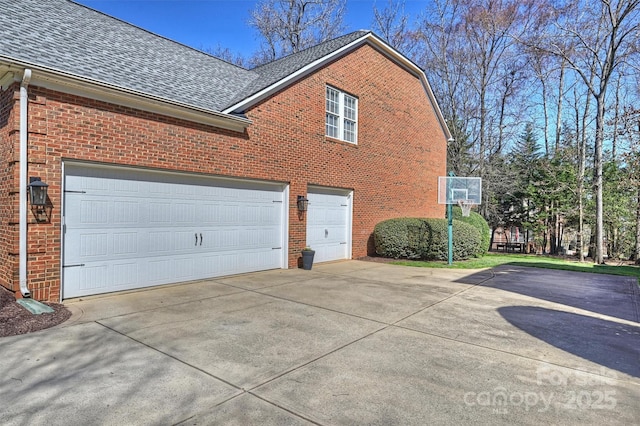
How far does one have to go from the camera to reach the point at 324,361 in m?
3.90

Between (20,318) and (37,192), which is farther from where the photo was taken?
(37,192)

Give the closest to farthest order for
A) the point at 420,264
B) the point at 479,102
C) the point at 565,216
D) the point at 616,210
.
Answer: the point at 420,264, the point at 616,210, the point at 565,216, the point at 479,102

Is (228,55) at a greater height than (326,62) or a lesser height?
greater

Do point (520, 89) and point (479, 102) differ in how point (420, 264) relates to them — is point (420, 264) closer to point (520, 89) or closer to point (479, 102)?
point (479, 102)

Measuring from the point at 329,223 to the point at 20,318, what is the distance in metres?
8.19

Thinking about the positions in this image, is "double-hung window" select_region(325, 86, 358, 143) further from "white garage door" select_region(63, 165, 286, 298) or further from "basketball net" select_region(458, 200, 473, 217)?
"basketball net" select_region(458, 200, 473, 217)

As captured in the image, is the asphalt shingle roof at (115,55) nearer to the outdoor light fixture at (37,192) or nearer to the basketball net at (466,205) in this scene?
the outdoor light fixture at (37,192)

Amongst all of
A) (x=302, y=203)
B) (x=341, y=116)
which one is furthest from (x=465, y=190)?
(x=302, y=203)

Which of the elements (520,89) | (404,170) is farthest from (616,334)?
(520,89)

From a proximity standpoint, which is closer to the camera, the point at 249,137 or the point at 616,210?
the point at 249,137

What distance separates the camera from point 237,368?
369 centimetres

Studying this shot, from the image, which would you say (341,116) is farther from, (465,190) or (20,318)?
(20,318)

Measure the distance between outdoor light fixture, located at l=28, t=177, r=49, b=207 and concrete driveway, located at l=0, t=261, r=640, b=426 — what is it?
1755 millimetres

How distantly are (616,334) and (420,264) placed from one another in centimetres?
667
